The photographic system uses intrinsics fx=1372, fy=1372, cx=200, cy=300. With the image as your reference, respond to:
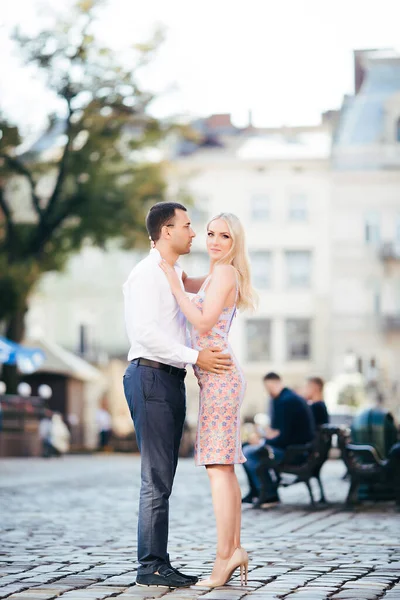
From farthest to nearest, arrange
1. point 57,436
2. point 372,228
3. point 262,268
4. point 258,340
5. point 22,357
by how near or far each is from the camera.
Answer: point 258,340, point 262,268, point 372,228, point 57,436, point 22,357

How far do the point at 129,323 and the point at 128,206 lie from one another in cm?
2728

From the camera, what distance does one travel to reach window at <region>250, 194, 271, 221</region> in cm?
5856

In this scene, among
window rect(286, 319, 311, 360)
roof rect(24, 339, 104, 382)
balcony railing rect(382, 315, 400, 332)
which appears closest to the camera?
roof rect(24, 339, 104, 382)

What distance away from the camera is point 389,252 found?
5516 centimetres

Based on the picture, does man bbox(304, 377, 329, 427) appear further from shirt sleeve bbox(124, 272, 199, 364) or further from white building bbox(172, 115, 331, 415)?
white building bbox(172, 115, 331, 415)

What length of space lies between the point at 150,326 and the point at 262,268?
170 ft

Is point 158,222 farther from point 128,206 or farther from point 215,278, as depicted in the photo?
point 128,206

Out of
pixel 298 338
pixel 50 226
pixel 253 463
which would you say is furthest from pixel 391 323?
pixel 253 463

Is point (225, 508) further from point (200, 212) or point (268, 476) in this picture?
point (200, 212)

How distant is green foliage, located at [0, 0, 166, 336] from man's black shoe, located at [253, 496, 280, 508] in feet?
63.6

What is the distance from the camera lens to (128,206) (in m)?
34.2

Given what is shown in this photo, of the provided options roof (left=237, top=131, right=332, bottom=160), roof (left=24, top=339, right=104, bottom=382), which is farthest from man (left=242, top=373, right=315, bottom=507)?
roof (left=237, top=131, right=332, bottom=160)

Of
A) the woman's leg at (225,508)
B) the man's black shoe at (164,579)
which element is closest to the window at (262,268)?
the woman's leg at (225,508)

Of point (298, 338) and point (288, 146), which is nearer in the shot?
point (298, 338)
